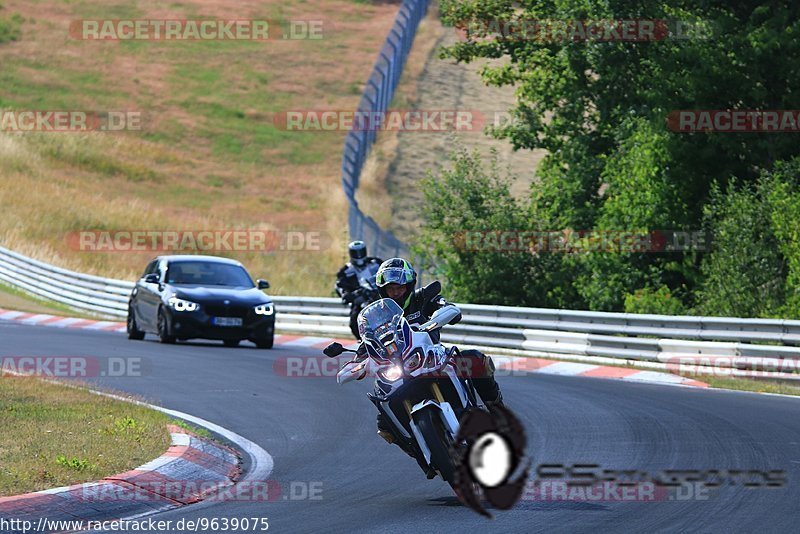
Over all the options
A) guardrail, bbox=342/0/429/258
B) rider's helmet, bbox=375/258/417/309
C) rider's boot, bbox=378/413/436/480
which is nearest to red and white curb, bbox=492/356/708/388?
rider's helmet, bbox=375/258/417/309

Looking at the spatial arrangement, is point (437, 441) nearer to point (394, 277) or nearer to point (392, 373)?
point (392, 373)

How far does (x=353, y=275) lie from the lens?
23.8m

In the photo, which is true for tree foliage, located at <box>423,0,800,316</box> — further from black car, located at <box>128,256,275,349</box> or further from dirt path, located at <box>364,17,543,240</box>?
dirt path, located at <box>364,17,543,240</box>

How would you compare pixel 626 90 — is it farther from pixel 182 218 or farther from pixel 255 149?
pixel 255 149

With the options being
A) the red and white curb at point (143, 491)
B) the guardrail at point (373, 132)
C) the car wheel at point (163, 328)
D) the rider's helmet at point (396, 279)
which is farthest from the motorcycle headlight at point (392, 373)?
the guardrail at point (373, 132)

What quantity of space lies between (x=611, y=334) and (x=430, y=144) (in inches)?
1525

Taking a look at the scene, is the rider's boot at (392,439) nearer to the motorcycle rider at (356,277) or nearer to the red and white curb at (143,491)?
the red and white curb at (143,491)

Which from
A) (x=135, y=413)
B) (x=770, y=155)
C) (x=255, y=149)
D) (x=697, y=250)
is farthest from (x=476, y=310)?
(x=255, y=149)

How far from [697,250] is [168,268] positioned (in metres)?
10.2

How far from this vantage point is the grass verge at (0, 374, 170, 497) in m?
9.29

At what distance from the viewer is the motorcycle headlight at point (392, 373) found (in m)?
9.01

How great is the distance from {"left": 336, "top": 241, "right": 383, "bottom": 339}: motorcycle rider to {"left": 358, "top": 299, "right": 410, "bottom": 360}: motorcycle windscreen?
574 inches

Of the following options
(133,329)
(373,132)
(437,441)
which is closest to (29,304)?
(133,329)

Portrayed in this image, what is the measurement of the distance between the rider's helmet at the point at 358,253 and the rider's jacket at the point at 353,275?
7cm
